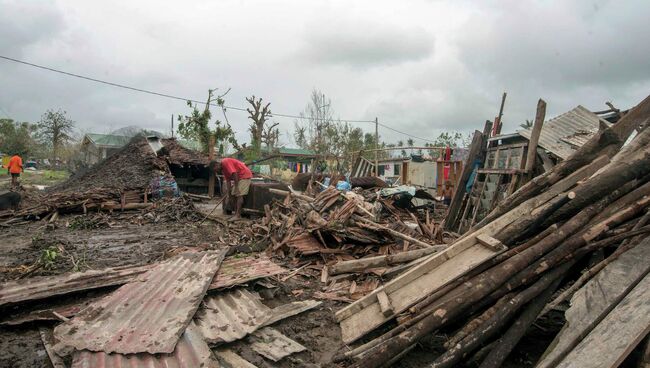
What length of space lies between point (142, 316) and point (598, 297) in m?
A: 3.71

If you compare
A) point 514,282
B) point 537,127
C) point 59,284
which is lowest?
point 59,284

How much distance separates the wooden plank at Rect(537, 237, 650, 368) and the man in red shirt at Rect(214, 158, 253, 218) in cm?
921

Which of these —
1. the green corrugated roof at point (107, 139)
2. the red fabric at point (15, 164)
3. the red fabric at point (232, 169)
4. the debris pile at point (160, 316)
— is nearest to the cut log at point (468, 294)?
the debris pile at point (160, 316)

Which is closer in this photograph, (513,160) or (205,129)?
(513,160)

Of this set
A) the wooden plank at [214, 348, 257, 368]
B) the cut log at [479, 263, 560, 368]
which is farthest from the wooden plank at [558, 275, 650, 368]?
the wooden plank at [214, 348, 257, 368]

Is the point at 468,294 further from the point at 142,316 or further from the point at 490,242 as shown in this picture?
the point at 142,316

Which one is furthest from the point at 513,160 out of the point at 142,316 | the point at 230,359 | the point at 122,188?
the point at 122,188

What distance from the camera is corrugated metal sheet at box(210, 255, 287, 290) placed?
4609 millimetres

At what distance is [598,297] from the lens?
2533mm

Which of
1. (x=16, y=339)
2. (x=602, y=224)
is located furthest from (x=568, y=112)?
(x=16, y=339)

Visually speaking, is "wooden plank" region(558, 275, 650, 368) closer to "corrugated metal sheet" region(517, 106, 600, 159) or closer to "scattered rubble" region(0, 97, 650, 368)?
"scattered rubble" region(0, 97, 650, 368)

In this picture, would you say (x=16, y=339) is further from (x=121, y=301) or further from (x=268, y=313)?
(x=268, y=313)

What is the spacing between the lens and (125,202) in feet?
42.0

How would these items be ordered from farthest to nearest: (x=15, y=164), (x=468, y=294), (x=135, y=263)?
1. (x=15, y=164)
2. (x=135, y=263)
3. (x=468, y=294)
